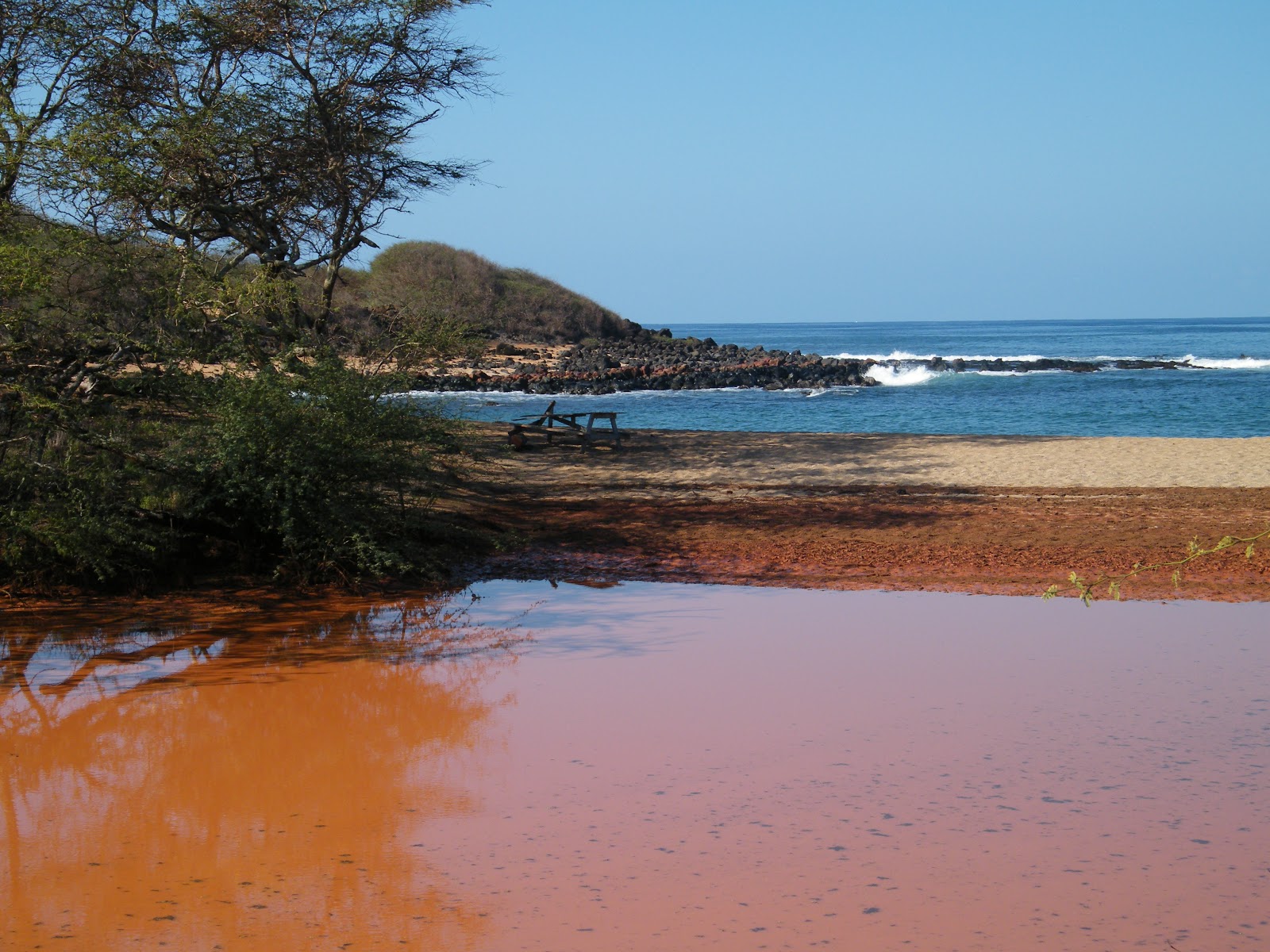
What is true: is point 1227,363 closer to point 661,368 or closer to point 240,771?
point 661,368

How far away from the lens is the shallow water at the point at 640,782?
4227mm

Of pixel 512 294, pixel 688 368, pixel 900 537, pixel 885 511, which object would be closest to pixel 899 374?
pixel 688 368

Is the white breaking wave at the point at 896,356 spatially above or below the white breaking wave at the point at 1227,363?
above

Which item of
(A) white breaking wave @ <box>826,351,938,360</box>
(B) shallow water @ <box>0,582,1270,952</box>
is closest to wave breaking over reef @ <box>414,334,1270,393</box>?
(A) white breaking wave @ <box>826,351,938,360</box>

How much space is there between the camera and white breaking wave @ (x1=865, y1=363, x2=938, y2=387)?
47.3m

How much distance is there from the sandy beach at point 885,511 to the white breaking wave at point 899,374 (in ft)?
86.7

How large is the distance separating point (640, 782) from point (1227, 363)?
6524 cm

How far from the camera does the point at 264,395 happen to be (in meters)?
9.76

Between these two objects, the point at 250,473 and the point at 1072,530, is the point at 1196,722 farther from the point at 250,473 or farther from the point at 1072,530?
the point at 250,473

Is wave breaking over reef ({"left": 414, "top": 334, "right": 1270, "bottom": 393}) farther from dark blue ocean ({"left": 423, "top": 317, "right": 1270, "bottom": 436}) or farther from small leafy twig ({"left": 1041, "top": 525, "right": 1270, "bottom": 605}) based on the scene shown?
small leafy twig ({"left": 1041, "top": 525, "right": 1270, "bottom": 605})

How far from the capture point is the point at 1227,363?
61.9m

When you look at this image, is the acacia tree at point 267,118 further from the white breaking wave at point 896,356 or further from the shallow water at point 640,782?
the white breaking wave at point 896,356

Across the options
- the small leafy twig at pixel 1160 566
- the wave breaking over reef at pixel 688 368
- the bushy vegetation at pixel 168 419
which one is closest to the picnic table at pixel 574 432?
the bushy vegetation at pixel 168 419

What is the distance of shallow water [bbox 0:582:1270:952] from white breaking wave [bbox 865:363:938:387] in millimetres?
39177
